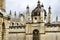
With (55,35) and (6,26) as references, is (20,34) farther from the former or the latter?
(6,26)

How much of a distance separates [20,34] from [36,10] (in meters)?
3.82

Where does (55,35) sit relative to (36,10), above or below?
below

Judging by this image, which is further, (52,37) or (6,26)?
(52,37)

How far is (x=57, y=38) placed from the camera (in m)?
32.3

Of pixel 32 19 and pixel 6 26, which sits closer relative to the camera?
pixel 6 26

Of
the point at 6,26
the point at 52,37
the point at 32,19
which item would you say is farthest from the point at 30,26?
the point at 6,26

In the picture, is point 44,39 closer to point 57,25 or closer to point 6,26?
point 57,25

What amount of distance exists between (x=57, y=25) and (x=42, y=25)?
6.29ft

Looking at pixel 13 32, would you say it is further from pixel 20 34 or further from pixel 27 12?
pixel 27 12

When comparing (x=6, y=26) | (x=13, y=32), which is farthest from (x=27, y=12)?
(x=6, y=26)

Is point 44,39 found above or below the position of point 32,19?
below

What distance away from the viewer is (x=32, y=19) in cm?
3269

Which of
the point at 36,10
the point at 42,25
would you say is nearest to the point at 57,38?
the point at 42,25

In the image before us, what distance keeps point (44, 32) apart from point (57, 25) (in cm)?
189
